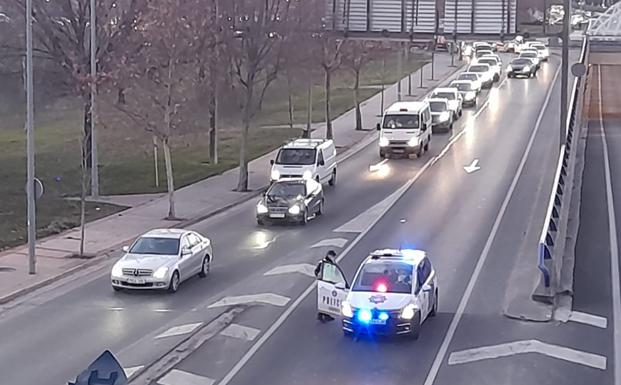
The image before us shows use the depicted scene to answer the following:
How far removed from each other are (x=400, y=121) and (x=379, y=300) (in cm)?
2879

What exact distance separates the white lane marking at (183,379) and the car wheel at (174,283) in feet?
22.4

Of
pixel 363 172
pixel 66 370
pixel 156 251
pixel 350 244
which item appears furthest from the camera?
pixel 363 172

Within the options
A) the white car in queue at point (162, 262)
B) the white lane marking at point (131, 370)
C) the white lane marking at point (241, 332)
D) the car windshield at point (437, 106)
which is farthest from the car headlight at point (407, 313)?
the car windshield at point (437, 106)

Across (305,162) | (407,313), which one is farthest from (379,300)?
(305,162)

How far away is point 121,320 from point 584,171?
23.9 m

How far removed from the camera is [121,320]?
23141 mm

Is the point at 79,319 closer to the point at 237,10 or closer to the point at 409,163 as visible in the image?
the point at 237,10

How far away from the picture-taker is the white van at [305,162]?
1576 inches

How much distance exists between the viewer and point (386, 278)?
2145 centimetres

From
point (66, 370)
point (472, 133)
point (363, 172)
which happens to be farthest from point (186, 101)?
point (472, 133)

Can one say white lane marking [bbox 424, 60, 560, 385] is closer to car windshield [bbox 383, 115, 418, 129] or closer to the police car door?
the police car door

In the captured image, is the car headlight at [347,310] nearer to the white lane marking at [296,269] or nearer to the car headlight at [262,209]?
the white lane marking at [296,269]

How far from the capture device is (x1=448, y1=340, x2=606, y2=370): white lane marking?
19.7 m

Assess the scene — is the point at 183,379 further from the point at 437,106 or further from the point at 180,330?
the point at 437,106
